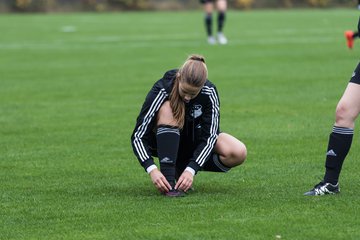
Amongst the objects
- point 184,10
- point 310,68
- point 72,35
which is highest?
point 310,68

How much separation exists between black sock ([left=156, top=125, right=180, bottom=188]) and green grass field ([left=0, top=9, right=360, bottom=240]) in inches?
8.1

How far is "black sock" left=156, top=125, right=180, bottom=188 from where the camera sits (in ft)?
23.5

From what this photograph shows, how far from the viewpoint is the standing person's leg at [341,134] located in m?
6.91

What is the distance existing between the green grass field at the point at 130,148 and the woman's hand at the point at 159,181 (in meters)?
0.12

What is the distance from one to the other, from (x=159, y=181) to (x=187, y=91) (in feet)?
2.30

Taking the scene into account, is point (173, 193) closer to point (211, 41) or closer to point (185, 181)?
point (185, 181)

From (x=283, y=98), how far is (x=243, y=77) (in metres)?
2.99

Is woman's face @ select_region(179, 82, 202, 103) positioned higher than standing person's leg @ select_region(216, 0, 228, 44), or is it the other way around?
woman's face @ select_region(179, 82, 202, 103)

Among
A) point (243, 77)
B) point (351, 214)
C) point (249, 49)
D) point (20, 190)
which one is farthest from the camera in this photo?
point (249, 49)

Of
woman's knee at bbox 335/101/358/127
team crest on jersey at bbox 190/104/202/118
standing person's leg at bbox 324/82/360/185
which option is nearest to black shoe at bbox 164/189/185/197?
team crest on jersey at bbox 190/104/202/118

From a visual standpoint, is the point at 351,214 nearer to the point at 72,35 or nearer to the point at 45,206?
the point at 45,206

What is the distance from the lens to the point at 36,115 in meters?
12.4

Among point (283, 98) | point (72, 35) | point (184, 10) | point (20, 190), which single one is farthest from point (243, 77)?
point (184, 10)

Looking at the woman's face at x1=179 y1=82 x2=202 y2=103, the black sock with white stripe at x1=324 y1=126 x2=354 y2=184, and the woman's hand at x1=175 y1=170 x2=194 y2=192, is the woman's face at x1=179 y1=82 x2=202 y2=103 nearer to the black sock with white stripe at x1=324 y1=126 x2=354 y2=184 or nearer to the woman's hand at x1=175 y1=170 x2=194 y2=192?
the woman's hand at x1=175 y1=170 x2=194 y2=192
